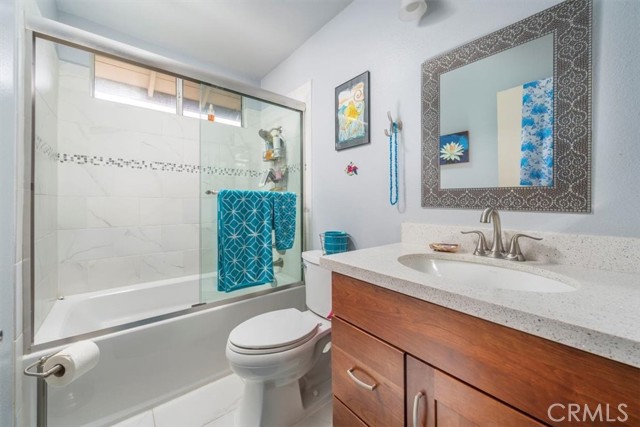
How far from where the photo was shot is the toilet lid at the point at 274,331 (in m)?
1.10

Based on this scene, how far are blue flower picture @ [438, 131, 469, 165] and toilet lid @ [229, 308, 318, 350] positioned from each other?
101cm

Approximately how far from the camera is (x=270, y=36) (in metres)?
1.91

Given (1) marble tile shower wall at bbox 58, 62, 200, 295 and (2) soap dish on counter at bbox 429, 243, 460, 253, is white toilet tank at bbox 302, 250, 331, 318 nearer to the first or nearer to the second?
(2) soap dish on counter at bbox 429, 243, 460, 253

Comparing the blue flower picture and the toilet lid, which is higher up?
the blue flower picture

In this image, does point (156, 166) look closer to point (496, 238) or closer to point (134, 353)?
point (134, 353)

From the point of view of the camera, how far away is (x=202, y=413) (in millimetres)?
1293

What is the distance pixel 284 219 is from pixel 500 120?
4.28 ft

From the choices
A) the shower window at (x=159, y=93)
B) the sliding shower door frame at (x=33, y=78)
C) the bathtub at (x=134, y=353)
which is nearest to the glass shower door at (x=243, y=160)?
the shower window at (x=159, y=93)

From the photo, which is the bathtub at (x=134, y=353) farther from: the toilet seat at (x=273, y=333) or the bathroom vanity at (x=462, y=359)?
the bathroom vanity at (x=462, y=359)

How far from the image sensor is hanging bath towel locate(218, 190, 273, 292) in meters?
1.50

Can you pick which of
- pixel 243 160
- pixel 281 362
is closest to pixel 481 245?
pixel 281 362

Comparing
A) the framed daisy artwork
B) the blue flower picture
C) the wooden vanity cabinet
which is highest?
the framed daisy artwork

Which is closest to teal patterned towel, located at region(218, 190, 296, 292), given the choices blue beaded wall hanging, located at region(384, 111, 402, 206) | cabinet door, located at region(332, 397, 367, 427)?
blue beaded wall hanging, located at region(384, 111, 402, 206)

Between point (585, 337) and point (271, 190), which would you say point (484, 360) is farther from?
point (271, 190)
